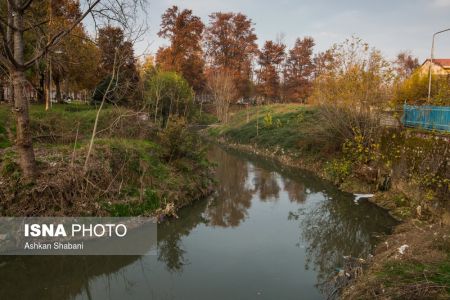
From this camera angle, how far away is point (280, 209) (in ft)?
46.0

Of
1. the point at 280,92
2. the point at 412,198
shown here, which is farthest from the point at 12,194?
the point at 280,92

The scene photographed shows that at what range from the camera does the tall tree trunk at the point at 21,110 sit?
29.9 ft

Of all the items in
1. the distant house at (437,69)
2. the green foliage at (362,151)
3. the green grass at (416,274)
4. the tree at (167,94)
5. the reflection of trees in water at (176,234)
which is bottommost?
the reflection of trees in water at (176,234)

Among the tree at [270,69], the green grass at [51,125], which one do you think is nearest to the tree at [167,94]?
the green grass at [51,125]

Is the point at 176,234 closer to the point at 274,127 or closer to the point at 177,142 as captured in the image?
the point at 177,142

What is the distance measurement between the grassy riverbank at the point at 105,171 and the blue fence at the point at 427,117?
10.3 metres

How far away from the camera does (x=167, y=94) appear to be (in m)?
25.1

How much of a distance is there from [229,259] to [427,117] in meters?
12.6

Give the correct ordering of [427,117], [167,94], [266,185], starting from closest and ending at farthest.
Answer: [427,117] < [266,185] < [167,94]

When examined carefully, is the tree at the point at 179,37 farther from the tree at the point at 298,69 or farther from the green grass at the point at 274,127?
the tree at the point at 298,69

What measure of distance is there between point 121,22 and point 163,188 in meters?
5.92

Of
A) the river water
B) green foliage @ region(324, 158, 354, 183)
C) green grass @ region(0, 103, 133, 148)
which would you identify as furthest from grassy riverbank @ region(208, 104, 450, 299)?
green grass @ region(0, 103, 133, 148)

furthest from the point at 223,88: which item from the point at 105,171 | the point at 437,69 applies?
the point at 105,171

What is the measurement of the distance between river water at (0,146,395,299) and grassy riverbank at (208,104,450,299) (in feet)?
3.48
